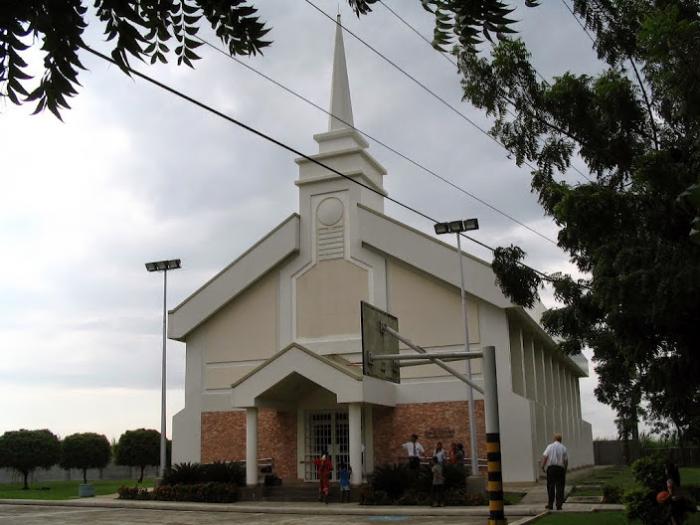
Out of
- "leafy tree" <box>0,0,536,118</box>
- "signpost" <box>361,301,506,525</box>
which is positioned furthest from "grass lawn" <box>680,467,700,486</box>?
"leafy tree" <box>0,0,536,118</box>

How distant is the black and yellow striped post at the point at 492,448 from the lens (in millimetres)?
11844

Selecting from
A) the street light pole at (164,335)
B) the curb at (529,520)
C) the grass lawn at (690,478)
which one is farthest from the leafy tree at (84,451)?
the curb at (529,520)

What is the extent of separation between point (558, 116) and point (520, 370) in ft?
56.5

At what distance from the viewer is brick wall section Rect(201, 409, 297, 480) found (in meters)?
29.3

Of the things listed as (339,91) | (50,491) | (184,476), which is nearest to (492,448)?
(184,476)

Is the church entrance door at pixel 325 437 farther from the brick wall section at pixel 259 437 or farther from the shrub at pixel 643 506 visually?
the shrub at pixel 643 506

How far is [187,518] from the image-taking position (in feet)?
66.1

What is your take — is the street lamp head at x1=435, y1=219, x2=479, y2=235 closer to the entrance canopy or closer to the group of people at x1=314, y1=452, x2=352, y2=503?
the entrance canopy

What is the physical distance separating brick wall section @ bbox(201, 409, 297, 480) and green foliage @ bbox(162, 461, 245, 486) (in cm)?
249

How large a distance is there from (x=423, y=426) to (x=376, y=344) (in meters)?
12.6

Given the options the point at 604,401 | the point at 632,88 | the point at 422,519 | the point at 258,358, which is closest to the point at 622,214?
the point at 632,88

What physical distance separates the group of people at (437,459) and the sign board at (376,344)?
6.06 meters

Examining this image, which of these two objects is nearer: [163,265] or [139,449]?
[163,265]

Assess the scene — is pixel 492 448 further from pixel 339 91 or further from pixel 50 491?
pixel 50 491
